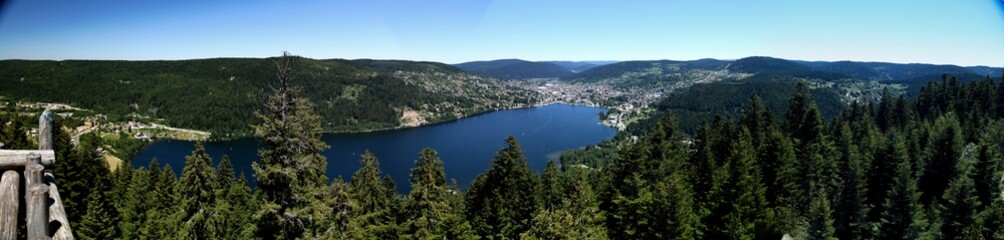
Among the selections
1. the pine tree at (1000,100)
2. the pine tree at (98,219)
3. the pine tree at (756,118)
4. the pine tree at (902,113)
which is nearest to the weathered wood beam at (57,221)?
the pine tree at (98,219)

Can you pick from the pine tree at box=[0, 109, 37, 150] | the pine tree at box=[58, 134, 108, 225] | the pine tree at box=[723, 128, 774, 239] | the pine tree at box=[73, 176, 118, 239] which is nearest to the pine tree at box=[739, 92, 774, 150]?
the pine tree at box=[723, 128, 774, 239]

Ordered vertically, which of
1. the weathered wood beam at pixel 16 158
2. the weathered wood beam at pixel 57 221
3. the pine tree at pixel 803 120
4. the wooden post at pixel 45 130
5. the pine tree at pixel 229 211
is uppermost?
the wooden post at pixel 45 130

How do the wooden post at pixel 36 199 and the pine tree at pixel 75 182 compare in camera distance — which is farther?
the pine tree at pixel 75 182

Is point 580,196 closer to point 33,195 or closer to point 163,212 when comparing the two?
point 33,195

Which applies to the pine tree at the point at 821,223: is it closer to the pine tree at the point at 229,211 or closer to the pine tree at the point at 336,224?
the pine tree at the point at 336,224

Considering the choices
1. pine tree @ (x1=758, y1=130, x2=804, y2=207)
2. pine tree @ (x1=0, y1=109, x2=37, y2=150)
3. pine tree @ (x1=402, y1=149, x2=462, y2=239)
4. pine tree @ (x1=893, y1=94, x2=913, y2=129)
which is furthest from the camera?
pine tree @ (x1=893, y1=94, x2=913, y2=129)

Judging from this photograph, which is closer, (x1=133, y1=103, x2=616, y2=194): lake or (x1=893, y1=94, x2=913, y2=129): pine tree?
(x1=893, y1=94, x2=913, y2=129): pine tree

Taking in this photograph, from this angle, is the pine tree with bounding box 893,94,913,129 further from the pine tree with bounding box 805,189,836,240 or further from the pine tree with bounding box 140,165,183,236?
the pine tree with bounding box 140,165,183,236
